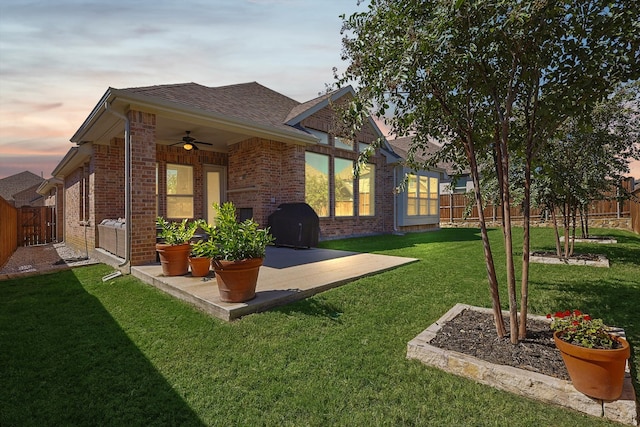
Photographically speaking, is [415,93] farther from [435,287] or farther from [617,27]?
[435,287]

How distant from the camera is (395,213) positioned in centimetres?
1356

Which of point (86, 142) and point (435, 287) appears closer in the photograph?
point (435, 287)

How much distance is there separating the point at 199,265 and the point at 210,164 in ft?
20.0

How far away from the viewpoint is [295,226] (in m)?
8.12

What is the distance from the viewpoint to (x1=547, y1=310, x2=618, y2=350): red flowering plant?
1986mm

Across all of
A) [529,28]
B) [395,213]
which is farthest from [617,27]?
[395,213]

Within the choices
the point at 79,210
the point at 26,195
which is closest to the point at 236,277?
the point at 79,210

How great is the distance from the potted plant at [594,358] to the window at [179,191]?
31.7ft

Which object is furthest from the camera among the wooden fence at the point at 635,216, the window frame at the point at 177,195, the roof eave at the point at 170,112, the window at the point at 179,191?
the wooden fence at the point at 635,216

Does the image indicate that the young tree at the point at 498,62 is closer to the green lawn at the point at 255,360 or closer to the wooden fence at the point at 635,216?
the green lawn at the point at 255,360

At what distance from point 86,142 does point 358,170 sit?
8.02m

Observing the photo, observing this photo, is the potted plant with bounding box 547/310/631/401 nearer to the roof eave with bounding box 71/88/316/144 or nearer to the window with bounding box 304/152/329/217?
the roof eave with bounding box 71/88/316/144

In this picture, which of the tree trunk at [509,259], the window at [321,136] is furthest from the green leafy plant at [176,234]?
the window at [321,136]

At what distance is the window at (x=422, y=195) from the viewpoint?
14109mm
